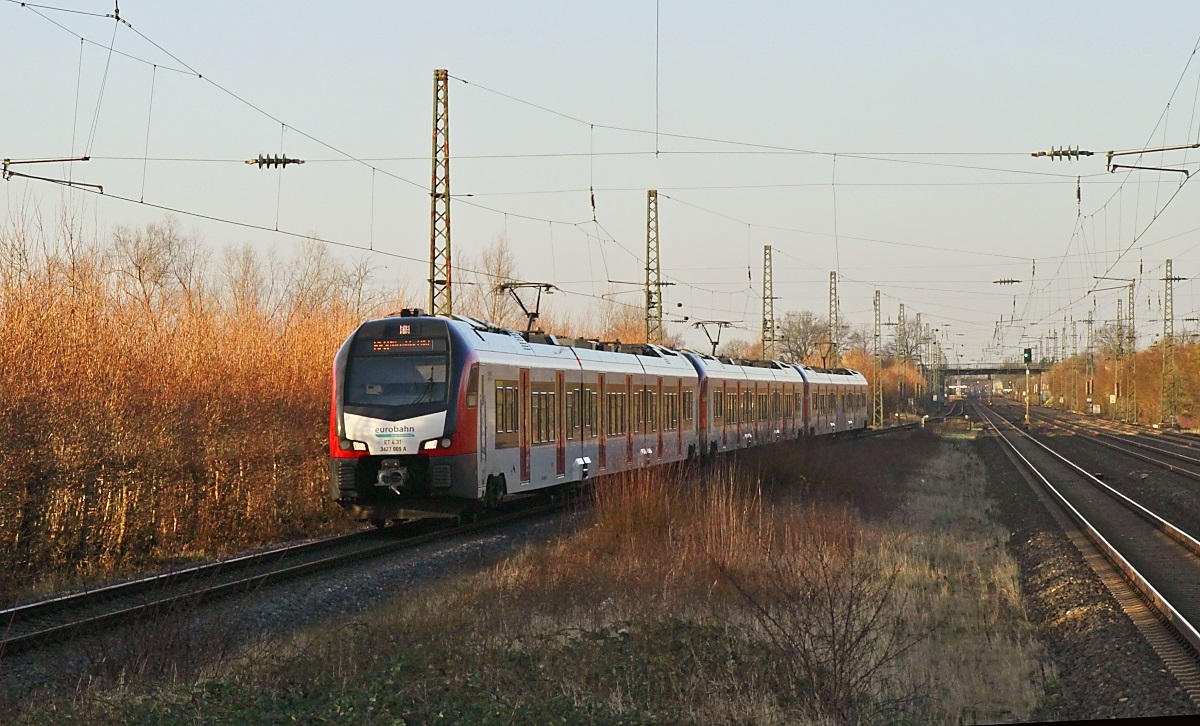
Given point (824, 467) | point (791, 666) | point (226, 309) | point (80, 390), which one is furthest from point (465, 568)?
point (824, 467)

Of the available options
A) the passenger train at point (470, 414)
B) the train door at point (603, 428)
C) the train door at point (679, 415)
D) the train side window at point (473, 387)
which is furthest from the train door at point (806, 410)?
the train side window at point (473, 387)

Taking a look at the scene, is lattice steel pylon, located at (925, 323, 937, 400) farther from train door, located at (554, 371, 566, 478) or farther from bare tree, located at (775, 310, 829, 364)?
train door, located at (554, 371, 566, 478)

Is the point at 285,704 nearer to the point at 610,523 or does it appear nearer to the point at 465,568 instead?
the point at 465,568

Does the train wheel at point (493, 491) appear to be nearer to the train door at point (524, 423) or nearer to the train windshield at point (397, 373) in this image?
the train door at point (524, 423)

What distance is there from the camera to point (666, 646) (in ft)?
35.1

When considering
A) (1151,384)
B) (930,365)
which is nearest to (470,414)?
(1151,384)

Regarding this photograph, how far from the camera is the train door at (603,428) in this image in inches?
1019

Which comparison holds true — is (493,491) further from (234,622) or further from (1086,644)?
(1086,644)

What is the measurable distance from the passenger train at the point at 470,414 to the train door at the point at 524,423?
0.03 metres

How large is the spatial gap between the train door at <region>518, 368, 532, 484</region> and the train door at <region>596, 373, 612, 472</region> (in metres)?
3.82

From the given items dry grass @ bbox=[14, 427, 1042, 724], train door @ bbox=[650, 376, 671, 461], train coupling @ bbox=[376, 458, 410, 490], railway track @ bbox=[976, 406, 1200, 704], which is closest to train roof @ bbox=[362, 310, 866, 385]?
train door @ bbox=[650, 376, 671, 461]

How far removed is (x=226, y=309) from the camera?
2464cm

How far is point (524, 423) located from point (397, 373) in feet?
9.83

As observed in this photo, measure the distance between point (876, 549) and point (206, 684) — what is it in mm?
11748
